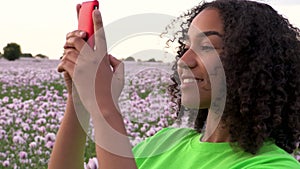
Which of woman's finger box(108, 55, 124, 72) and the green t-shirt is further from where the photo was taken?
the green t-shirt

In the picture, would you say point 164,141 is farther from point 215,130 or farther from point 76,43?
point 76,43

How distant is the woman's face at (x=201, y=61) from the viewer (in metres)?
1.88

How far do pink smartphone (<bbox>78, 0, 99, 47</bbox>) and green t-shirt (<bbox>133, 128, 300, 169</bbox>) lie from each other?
1.76 ft

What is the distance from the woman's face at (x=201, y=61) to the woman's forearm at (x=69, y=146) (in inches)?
14.2

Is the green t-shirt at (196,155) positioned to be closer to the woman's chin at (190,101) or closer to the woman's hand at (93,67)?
the woman's chin at (190,101)

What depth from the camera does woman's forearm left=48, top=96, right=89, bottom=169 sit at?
2.04 metres

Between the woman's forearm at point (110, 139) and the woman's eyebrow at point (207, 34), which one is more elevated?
the woman's eyebrow at point (207, 34)

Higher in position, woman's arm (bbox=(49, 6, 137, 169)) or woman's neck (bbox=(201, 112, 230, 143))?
woman's arm (bbox=(49, 6, 137, 169))

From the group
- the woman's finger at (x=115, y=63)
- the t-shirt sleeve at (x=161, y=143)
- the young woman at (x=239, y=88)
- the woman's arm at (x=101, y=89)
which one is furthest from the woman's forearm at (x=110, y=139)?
the t-shirt sleeve at (x=161, y=143)

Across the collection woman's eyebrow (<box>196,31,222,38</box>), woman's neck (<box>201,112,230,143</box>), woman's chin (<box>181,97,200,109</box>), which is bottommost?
woman's neck (<box>201,112,230,143</box>)

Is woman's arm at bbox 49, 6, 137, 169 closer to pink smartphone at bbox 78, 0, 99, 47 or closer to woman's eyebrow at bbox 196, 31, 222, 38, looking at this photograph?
pink smartphone at bbox 78, 0, 99, 47

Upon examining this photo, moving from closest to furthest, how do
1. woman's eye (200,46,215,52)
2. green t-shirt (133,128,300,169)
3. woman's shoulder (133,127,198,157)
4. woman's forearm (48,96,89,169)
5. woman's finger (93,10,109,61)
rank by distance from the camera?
woman's finger (93,10,109,61) < green t-shirt (133,128,300,169) < woman's eye (200,46,215,52) < woman's forearm (48,96,89,169) < woman's shoulder (133,127,198,157)

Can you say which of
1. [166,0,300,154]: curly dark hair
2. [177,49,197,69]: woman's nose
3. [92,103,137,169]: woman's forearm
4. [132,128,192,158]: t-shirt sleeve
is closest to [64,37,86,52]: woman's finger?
[92,103,137,169]: woman's forearm

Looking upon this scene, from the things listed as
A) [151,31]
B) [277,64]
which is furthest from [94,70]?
[277,64]
